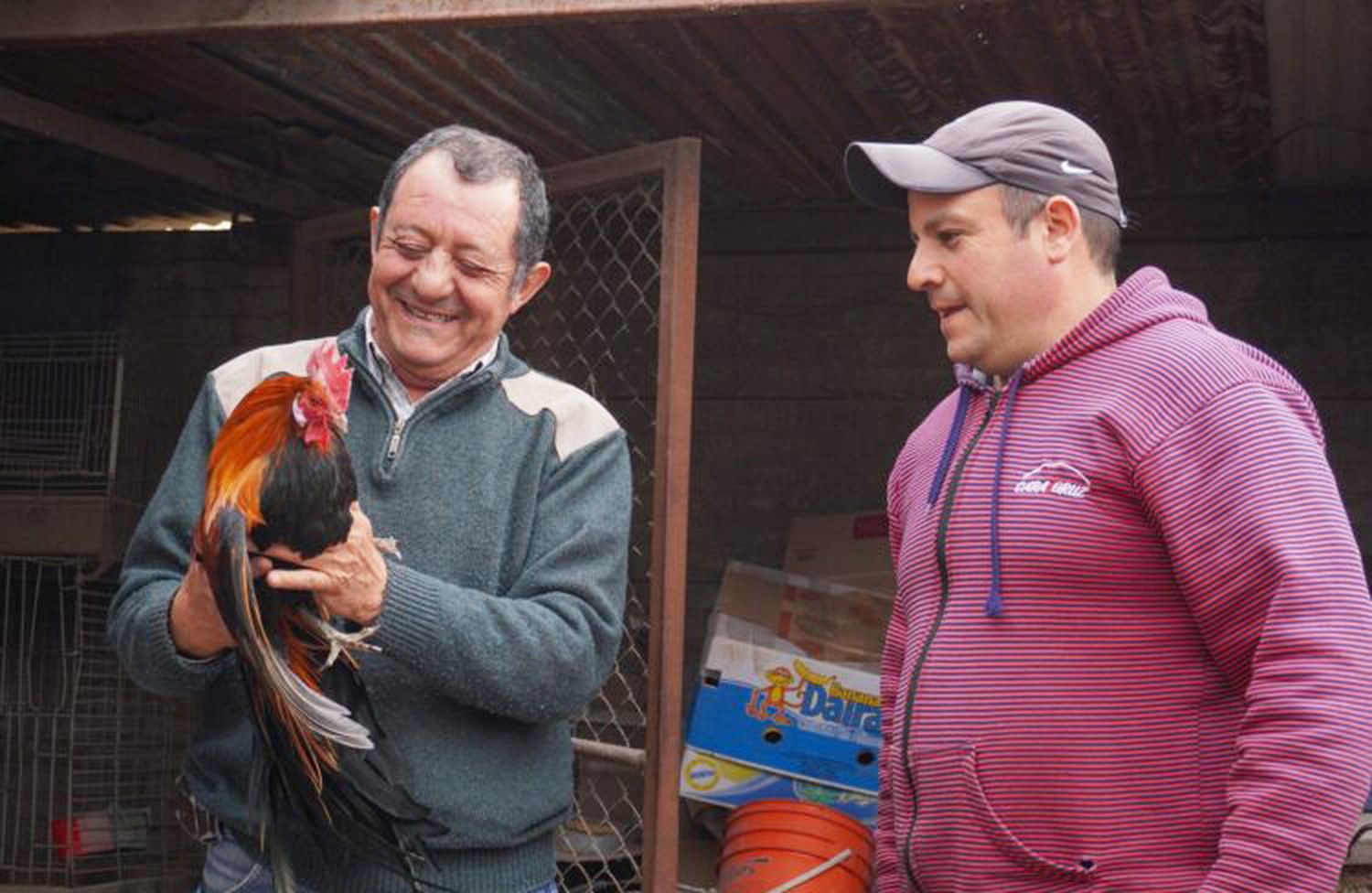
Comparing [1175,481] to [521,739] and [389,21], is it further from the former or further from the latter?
[389,21]

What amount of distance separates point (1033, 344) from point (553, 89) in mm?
3143

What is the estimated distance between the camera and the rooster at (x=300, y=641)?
210 cm

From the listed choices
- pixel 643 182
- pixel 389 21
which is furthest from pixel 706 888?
pixel 389 21

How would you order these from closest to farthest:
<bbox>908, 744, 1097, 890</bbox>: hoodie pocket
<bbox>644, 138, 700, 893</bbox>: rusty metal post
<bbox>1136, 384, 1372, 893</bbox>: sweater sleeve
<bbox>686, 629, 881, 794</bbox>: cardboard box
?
<bbox>1136, 384, 1372, 893</bbox>: sweater sleeve, <bbox>908, 744, 1097, 890</bbox>: hoodie pocket, <bbox>644, 138, 700, 893</bbox>: rusty metal post, <bbox>686, 629, 881, 794</bbox>: cardboard box

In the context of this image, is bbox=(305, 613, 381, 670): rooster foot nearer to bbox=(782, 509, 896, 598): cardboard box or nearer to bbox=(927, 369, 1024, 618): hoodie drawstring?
bbox=(927, 369, 1024, 618): hoodie drawstring

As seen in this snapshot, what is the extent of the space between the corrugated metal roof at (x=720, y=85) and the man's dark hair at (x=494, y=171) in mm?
1583

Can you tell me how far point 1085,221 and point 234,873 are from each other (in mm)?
1346

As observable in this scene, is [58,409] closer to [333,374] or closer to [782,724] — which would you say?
[782,724]

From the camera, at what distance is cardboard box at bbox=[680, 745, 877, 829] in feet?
17.4

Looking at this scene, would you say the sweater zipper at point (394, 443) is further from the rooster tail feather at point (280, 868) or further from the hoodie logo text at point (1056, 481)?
the hoodie logo text at point (1056, 481)

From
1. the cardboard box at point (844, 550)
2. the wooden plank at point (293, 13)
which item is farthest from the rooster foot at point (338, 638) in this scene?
the cardboard box at point (844, 550)

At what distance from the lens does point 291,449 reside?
2176 millimetres

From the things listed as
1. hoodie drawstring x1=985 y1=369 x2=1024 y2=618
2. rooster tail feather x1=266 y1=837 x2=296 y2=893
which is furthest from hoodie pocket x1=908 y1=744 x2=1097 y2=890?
rooster tail feather x1=266 y1=837 x2=296 y2=893

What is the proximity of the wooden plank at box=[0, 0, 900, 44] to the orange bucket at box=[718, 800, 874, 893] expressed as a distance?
2294mm
